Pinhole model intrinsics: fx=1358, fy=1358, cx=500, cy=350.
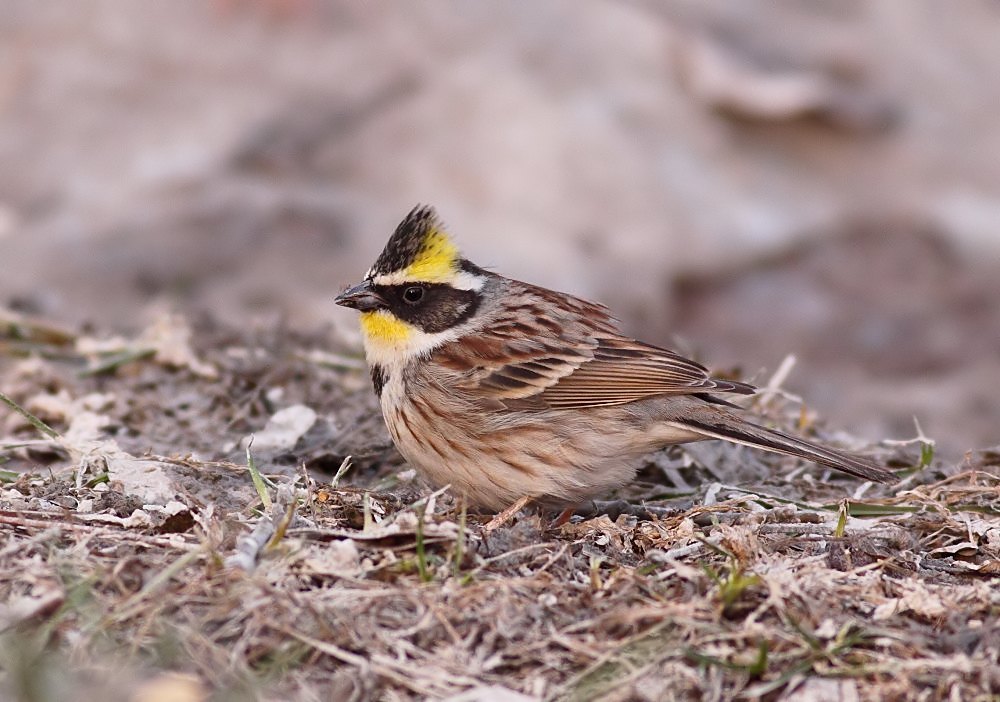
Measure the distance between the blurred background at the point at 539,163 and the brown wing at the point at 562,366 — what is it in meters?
4.46

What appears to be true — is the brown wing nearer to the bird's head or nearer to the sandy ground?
the bird's head

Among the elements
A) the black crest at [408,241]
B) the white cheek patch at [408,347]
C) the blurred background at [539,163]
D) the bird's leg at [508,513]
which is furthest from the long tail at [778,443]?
the blurred background at [539,163]

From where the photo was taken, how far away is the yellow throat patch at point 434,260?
611 cm

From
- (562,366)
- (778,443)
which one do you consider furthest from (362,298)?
(778,443)

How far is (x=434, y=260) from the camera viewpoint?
20.2 ft

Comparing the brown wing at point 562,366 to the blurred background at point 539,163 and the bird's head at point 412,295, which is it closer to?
the bird's head at point 412,295

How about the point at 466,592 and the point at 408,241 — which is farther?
the point at 408,241

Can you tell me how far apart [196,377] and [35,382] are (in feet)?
2.84

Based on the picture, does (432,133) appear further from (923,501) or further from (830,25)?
(923,501)

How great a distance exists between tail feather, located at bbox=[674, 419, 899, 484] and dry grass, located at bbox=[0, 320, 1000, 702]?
8.3 inches

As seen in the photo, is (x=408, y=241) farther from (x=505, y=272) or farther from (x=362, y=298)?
(x=505, y=272)

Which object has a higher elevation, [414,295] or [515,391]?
[414,295]

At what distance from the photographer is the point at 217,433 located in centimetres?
683

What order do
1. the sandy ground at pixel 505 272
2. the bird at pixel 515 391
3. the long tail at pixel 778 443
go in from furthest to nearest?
A: the bird at pixel 515 391 → the long tail at pixel 778 443 → the sandy ground at pixel 505 272
